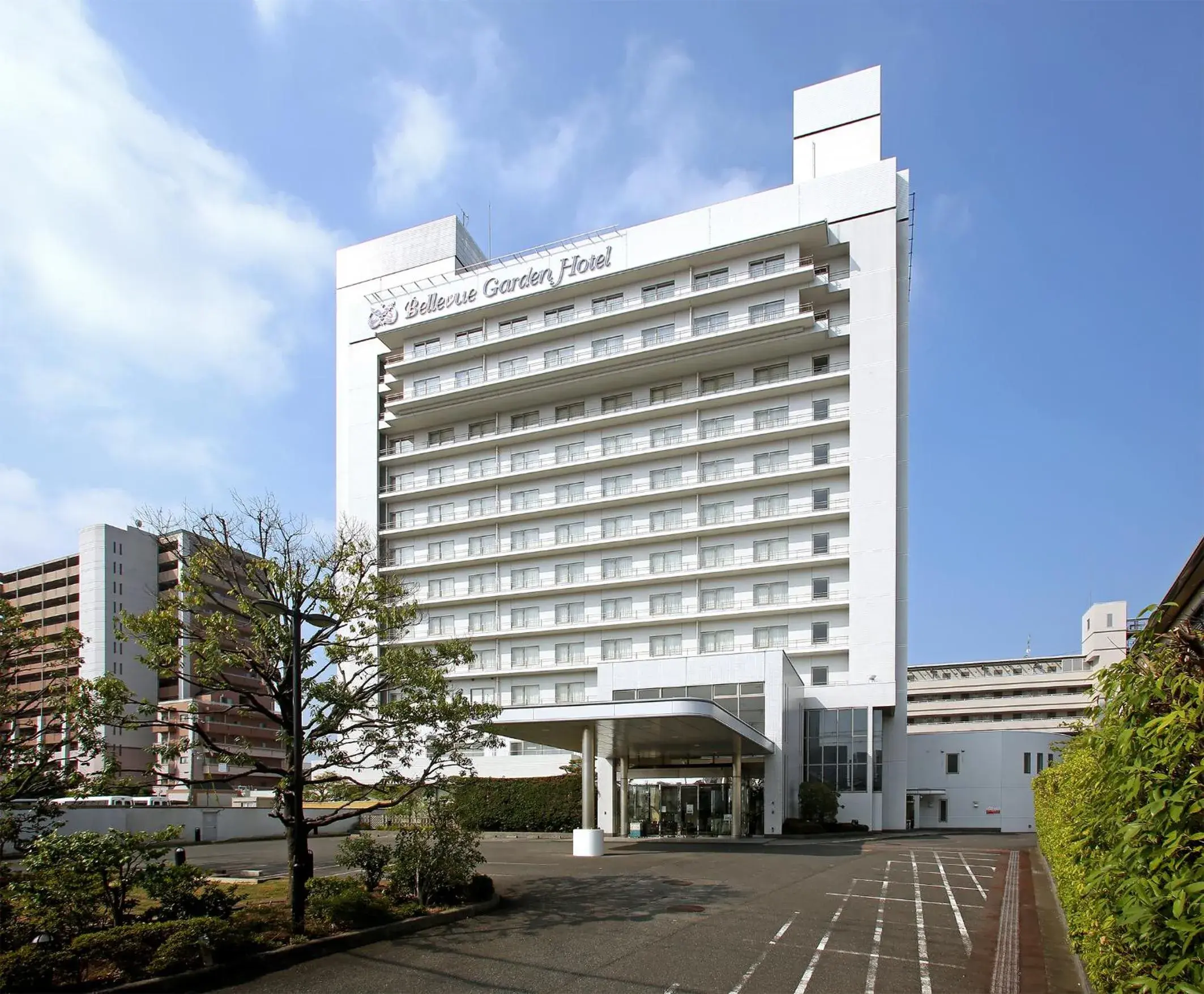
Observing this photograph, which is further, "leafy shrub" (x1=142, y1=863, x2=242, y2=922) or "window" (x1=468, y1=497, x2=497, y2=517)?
"window" (x1=468, y1=497, x2=497, y2=517)

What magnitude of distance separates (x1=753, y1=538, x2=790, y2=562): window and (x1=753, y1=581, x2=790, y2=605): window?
157 cm

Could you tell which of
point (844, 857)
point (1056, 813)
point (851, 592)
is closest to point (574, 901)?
point (1056, 813)

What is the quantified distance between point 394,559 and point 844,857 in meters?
47.0

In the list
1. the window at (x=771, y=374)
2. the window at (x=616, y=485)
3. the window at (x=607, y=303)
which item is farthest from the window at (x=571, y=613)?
the window at (x=607, y=303)

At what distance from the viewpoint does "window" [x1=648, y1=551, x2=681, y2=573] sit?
57844 millimetres

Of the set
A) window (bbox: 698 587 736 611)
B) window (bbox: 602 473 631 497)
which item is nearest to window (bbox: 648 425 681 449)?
window (bbox: 602 473 631 497)

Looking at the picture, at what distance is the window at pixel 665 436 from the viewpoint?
193 feet

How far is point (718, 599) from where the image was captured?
56.3 meters

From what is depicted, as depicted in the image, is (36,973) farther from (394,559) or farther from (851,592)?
(394,559)

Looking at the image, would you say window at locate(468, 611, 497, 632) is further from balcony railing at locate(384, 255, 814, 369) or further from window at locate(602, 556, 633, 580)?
balcony railing at locate(384, 255, 814, 369)

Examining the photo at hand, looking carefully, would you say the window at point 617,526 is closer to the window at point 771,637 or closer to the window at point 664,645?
the window at point 664,645

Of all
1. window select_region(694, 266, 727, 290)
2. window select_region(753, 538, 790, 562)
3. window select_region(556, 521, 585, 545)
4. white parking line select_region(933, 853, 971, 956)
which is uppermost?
window select_region(694, 266, 727, 290)

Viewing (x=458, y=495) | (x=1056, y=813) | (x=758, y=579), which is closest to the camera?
(x=1056, y=813)

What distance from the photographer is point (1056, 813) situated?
585 inches
